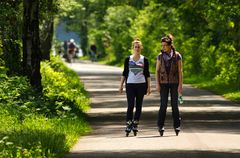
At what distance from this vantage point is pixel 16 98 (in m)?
21.0

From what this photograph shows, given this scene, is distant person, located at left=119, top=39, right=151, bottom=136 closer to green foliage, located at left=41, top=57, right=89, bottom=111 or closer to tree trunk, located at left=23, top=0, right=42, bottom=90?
green foliage, located at left=41, top=57, right=89, bottom=111

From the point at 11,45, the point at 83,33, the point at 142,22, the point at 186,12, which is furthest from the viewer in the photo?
the point at 83,33

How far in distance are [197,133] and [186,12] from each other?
23.2 meters

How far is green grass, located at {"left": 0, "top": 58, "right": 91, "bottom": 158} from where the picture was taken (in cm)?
1350

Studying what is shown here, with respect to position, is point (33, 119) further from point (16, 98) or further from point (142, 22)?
point (142, 22)

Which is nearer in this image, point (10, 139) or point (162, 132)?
point (10, 139)

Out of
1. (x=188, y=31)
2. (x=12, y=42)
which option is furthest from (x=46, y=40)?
(x=12, y=42)

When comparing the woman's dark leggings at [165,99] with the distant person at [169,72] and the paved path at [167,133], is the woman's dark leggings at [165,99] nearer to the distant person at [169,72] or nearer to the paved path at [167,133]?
the distant person at [169,72]

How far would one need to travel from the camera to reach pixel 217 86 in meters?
35.8

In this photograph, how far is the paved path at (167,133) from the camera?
14.7 meters

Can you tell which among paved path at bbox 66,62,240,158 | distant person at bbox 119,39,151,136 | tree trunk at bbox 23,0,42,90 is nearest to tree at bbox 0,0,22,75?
tree trunk at bbox 23,0,42,90

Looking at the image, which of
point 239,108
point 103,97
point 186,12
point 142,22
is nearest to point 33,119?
point 239,108

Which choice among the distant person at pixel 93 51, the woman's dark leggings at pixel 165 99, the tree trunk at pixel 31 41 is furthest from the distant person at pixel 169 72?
the distant person at pixel 93 51

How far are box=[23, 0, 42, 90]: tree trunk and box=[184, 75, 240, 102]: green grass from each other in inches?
313
